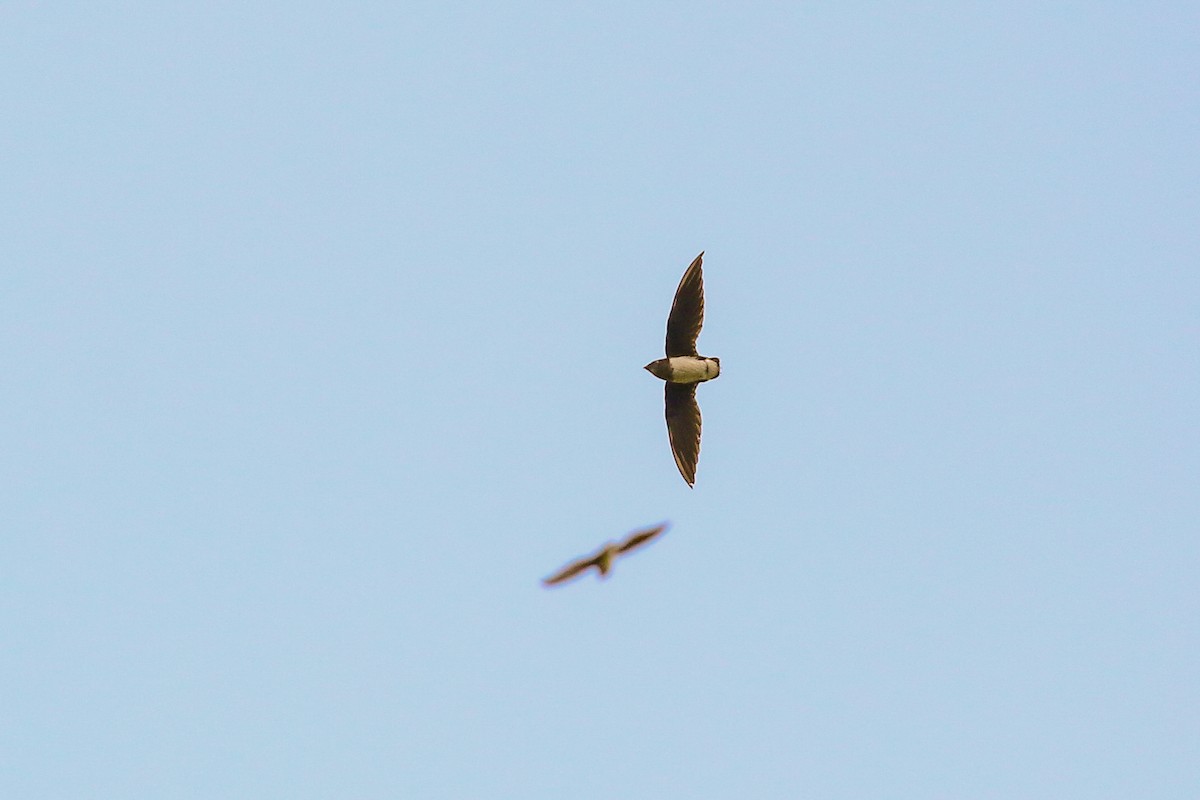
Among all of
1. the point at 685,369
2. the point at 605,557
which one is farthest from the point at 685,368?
the point at 605,557

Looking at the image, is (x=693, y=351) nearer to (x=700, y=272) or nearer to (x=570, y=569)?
(x=700, y=272)

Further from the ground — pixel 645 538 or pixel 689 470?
pixel 689 470

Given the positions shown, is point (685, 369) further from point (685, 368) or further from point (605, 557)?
point (605, 557)

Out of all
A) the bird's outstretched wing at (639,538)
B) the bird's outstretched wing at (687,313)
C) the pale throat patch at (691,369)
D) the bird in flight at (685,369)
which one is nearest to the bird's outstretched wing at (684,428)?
the bird in flight at (685,369)

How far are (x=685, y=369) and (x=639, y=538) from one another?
930cm

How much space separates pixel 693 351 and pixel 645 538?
31.9ft

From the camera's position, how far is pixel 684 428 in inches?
863

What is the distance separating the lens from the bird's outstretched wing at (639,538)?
11835 millimetres

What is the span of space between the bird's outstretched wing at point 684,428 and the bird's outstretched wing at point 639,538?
951 centimetres

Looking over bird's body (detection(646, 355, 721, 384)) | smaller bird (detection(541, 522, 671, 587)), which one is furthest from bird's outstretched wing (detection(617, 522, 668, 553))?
bird's body (detection(646, 355, 721, 384))

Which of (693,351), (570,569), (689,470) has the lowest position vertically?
(570,569)

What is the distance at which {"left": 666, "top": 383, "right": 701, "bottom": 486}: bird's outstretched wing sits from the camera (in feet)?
71.6

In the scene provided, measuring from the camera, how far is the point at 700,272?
21.5 metres

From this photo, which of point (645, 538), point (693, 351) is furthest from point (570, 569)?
point (693, 351)
